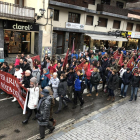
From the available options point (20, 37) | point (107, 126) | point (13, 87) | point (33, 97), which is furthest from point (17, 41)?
point (107, 126)

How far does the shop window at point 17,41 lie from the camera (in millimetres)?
14750

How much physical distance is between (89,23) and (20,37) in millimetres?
10548

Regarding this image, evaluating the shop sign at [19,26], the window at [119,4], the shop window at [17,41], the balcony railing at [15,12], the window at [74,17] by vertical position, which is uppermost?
the window at [119,4]

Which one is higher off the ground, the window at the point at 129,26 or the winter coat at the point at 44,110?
the window at the point at 129,26

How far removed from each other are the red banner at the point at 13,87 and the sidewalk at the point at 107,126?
1859 millimetres

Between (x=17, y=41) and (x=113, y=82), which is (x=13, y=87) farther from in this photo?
(x=17, y=41)

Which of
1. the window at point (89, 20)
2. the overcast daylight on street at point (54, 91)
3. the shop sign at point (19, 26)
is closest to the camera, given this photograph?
the overcast daylight on street at point (54, 91)

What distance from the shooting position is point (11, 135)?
15.0 feet

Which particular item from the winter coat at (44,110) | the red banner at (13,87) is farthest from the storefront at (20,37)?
the winter coat at (44,110)

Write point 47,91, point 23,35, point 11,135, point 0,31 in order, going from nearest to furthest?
point 47,91, point 11,135, point 0,31, point 23,35

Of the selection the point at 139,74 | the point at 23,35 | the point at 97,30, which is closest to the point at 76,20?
the point at 97,30

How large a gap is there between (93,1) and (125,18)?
6.75 m

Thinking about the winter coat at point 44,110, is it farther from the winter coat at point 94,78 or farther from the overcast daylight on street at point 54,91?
the winter coat at point 94,78

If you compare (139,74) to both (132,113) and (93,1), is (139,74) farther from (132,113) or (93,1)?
(93,1)
